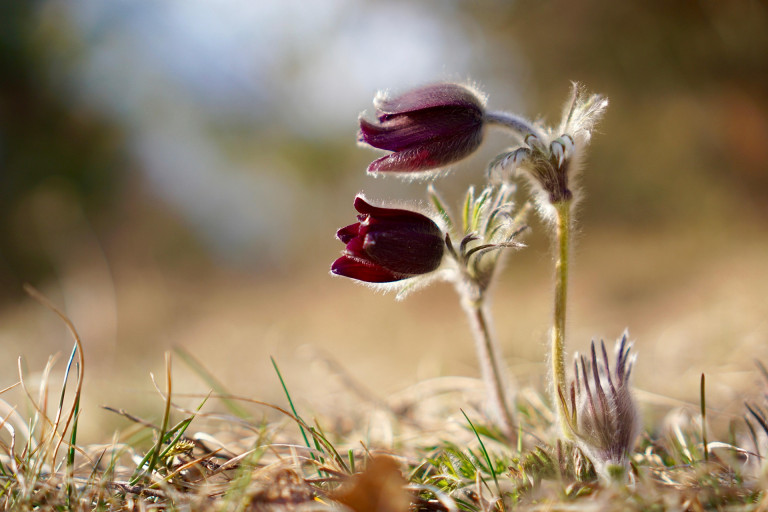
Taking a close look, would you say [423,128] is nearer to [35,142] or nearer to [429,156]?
[429,156]

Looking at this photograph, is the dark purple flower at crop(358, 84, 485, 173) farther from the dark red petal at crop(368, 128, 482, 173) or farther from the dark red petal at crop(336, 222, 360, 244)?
the dark red petal at crop(336, 222, 360, 244)

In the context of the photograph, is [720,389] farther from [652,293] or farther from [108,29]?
[108,29]

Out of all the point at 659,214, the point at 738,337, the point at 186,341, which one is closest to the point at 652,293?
the point at 659,214

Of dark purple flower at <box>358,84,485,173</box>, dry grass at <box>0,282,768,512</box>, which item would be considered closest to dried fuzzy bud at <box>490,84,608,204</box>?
dark purple flower at <box>358,84,485,173</box>

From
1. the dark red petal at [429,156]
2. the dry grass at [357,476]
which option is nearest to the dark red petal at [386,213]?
the dark red petal at [429,156]

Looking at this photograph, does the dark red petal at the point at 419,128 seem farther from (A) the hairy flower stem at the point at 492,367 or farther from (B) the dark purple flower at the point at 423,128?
(A) the hairy flower stem at the point at 492,367
